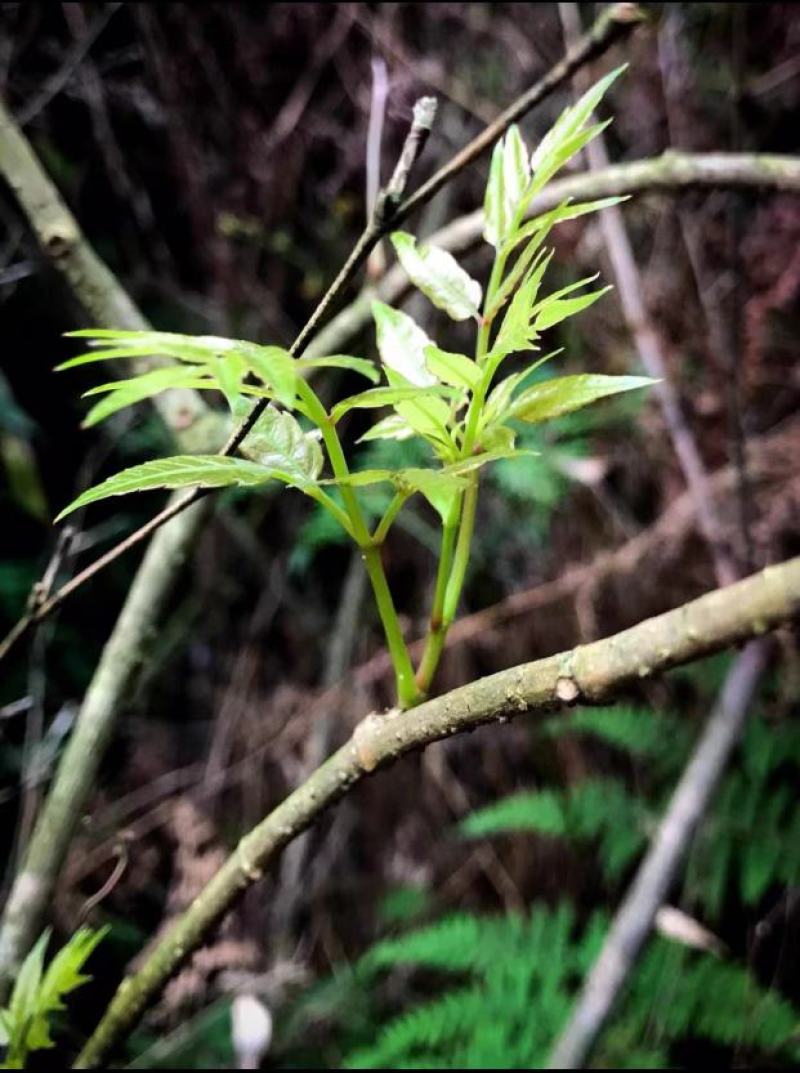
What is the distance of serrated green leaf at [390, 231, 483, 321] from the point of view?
0.41 m

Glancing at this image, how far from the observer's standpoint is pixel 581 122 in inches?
14.9

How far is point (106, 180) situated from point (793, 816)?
1955 mm

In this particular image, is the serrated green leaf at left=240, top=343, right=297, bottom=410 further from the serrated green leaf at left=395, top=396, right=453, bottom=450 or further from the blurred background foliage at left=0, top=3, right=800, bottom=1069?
the blurred background foliage at left=0, top=3, right=800, bottom=1069

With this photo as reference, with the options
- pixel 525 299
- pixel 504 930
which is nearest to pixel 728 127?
pixel 504 930

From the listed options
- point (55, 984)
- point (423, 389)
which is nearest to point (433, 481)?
point (423, 389)

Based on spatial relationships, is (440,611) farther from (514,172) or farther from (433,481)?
(514,172)

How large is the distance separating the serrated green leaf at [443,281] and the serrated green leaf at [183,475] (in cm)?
13

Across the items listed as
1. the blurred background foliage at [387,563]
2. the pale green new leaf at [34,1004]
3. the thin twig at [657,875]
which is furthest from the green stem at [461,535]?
the blurred background foliage at [387,563]

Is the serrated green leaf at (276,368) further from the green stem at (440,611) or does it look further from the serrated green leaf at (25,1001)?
the serrated green leaf at (25,1001)

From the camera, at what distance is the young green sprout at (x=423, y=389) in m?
0.32

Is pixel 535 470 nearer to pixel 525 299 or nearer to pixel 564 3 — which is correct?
pixel 564 3

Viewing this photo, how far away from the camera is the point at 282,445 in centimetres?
37

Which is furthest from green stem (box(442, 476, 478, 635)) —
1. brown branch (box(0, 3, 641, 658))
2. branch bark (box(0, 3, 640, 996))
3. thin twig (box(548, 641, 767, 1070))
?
thin twig (box(548, 641, 767, 1070))

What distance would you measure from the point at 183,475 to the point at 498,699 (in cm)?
15
